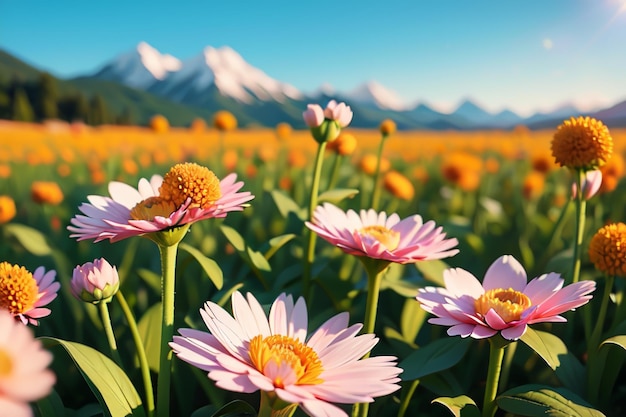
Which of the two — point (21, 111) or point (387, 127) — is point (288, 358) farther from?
point (21, 111)

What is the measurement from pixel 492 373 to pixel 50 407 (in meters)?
0.42

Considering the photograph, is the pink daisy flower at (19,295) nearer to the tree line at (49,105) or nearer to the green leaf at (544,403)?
the green leaf at (544,403)

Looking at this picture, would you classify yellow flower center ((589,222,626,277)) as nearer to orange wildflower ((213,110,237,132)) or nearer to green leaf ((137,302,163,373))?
green leaf ((137,302,163,373))

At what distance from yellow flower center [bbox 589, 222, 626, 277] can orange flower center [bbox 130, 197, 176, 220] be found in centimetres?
46

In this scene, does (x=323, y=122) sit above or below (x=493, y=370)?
above

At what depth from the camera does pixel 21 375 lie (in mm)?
229

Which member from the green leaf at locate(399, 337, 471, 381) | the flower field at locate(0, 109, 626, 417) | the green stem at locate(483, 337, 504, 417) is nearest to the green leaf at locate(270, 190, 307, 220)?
the flower field at locate(0, 109, 626, 417)

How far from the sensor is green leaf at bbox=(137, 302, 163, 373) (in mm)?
637

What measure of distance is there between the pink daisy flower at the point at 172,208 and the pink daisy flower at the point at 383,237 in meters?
0.09

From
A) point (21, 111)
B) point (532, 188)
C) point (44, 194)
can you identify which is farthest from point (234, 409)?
point (21, 111)

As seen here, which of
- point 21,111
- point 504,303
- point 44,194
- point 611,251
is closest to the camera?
point 504,303

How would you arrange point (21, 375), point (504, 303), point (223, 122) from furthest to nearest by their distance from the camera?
point (223, 122)
point (504, 303)
point (21, 375)

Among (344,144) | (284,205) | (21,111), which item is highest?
(21,111)

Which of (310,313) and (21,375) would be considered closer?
(21,375)
